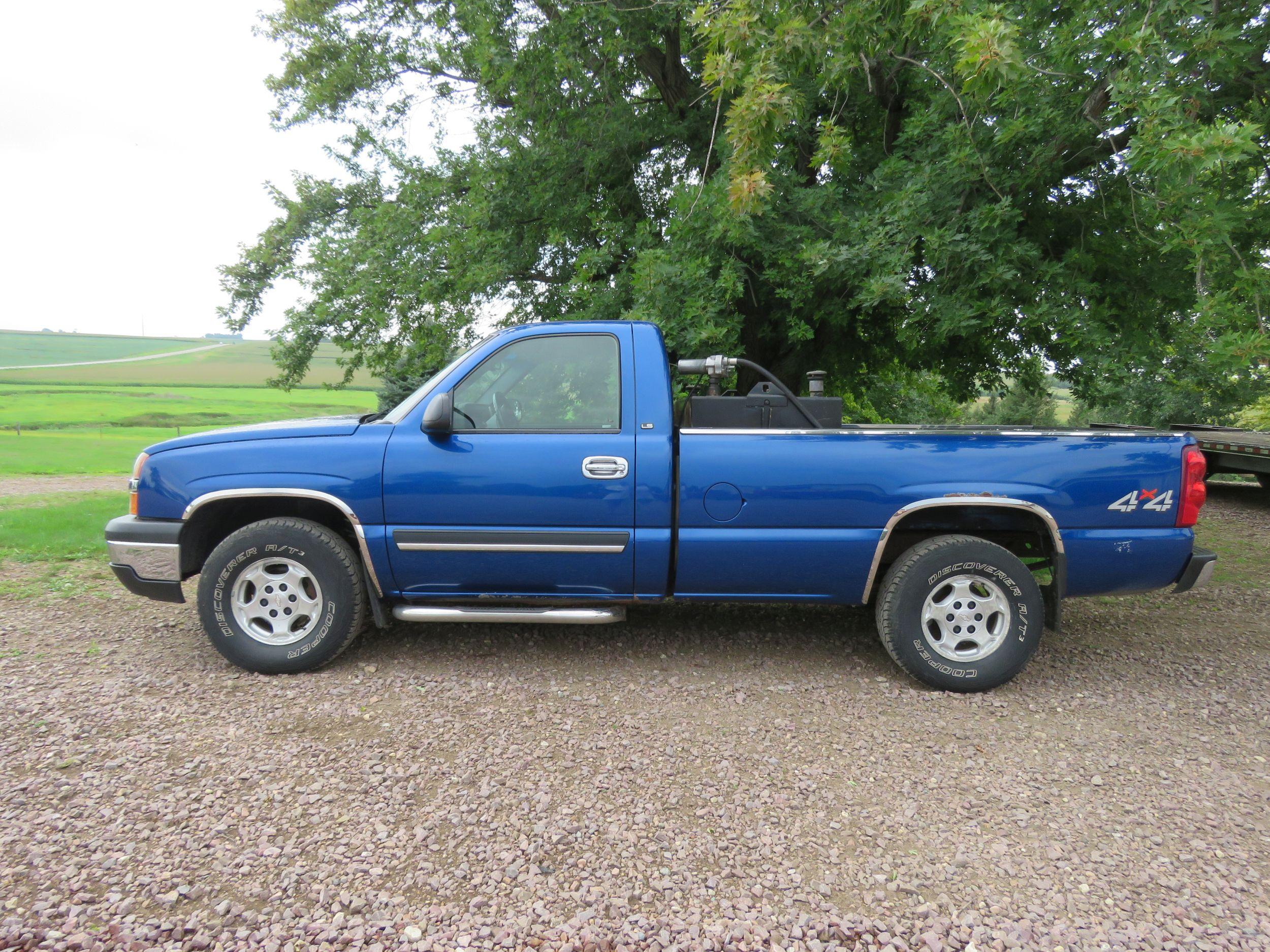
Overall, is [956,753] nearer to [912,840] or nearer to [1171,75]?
[912,840]

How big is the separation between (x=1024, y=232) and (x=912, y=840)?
6.96 meters

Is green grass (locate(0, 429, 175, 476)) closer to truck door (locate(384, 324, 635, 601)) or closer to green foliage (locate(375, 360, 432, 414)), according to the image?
green foliage (locate(375, 360, 432, 414))

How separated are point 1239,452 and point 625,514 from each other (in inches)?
420

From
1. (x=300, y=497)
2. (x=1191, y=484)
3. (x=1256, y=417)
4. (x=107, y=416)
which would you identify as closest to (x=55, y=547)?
(x=300, y=497)

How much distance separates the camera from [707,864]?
258 cm

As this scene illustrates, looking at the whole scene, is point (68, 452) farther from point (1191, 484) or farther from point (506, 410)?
point (1191, 484)

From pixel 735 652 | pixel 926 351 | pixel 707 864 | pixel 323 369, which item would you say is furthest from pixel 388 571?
pixel 323 369

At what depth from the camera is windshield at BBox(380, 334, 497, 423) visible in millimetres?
4207

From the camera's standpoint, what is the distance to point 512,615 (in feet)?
13.3

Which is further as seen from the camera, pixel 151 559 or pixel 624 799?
pixel 151 559

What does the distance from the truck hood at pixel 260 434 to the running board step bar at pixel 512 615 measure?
40.8 inches

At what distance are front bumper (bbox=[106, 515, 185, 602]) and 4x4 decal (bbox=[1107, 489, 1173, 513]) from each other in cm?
492

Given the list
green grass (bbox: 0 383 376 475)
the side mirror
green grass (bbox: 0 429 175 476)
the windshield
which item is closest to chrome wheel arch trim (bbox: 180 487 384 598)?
the windshield

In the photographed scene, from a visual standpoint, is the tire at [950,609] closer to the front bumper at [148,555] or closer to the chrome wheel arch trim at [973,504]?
the chrome wheel arch trim at [973,504]
